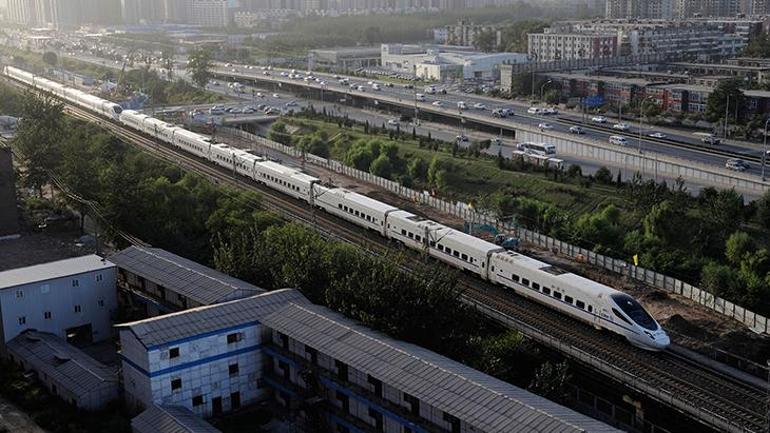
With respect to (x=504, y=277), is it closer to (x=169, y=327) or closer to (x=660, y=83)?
(x=169, y=327)

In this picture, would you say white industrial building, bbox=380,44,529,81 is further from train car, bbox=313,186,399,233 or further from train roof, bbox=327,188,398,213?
train roof, bbox=327,188,398,213

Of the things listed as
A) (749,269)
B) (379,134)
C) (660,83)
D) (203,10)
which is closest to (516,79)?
(660,83)

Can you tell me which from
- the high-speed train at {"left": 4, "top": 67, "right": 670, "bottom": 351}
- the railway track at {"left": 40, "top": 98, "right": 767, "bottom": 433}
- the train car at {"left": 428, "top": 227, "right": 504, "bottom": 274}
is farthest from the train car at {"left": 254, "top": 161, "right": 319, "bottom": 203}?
the train car at {"left": 428, "top": 227, "right": 504, "bottom": 274}

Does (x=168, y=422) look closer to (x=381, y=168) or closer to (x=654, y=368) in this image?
(x=654, y=368)

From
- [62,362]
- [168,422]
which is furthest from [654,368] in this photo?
[62,362]

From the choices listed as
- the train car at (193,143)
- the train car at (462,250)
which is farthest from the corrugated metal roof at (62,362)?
the train car at (193,143)
